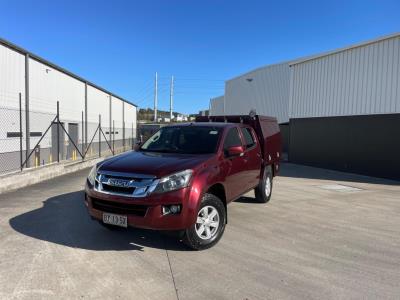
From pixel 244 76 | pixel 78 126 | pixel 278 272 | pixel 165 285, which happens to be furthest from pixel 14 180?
pixel 244 76

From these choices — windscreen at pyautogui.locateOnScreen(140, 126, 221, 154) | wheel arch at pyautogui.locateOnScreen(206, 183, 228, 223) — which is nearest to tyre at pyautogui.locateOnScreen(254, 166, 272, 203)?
windscreen at pyautogui.locateOnScreen(140, 126, 221, 154)

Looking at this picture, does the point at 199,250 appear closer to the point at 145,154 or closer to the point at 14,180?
the point at 145,154

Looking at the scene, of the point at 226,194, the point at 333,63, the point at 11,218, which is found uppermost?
the point at 333,63

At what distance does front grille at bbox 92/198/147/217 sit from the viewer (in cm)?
481

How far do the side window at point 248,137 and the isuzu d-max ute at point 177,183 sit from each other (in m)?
0.43

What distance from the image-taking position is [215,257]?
198 inches

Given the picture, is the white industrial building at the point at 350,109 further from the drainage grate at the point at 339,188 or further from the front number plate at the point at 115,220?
the front number plate at the point at 115,220

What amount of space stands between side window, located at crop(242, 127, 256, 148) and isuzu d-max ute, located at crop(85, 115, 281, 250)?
429mm

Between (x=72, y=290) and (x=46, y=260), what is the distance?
1.04 metres

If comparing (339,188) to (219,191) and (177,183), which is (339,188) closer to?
(219,191)

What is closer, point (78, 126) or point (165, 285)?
point (165, 285)

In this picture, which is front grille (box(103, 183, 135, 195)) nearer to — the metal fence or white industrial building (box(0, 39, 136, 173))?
the metal fence

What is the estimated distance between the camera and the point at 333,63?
58.5 feet

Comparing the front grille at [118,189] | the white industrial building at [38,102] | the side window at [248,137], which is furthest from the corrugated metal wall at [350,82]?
the front grille at [118,189]
